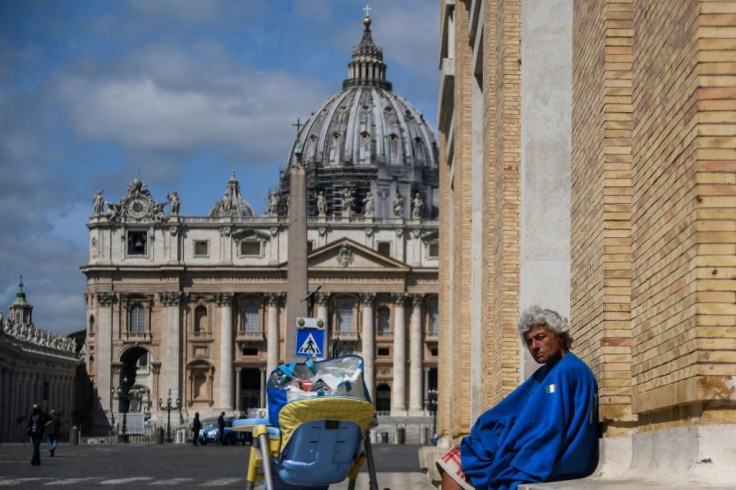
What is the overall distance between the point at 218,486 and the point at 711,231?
1750 cm

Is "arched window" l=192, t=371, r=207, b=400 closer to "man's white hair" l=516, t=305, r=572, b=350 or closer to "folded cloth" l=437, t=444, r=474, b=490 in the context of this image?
"folded cloth" l=437, t=444, r=474, b=490

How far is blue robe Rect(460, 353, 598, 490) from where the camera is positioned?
6.75 metres

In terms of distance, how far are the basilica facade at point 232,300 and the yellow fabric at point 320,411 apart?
102693mm

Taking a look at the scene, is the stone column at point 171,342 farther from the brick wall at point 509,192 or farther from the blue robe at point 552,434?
the blue robe at point 552,434


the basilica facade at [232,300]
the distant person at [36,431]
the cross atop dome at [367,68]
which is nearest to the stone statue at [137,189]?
the basilica facade at [232,300]

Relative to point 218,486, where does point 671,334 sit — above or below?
above

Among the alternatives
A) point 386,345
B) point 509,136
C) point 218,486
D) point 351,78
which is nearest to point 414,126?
point 351,78

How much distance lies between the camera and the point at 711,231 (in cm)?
554

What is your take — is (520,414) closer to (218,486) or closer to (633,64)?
(633,64)

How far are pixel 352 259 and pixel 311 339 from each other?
311 feet

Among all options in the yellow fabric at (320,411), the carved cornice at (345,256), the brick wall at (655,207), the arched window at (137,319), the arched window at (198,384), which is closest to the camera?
→ the brick wall at (655,207)

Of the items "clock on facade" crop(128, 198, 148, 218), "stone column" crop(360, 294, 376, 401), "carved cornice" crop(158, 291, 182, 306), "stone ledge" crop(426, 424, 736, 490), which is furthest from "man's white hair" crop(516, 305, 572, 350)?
"clock on facade" crop(128, 198, 148, 218)

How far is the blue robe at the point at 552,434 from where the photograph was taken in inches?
266

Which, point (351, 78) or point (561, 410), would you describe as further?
point (351, 78)
